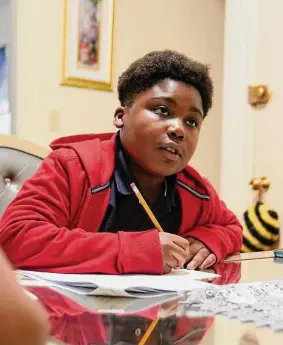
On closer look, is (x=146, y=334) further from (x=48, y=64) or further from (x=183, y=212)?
(x=48, y=64)

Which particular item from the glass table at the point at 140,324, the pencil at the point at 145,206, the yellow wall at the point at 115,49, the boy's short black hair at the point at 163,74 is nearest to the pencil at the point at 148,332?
the glass table at the point at 140,324

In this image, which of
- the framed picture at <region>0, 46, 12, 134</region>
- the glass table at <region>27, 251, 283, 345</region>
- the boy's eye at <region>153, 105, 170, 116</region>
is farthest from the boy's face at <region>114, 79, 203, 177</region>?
the framed picture at <region>0, 46, 12, 134</region>

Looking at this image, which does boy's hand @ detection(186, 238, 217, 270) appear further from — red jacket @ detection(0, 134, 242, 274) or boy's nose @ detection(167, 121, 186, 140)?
boy's nose @ detection(167, 121, 186, 140)

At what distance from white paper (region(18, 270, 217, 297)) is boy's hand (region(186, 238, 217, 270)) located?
0.10 meters

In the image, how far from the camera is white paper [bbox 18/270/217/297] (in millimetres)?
593

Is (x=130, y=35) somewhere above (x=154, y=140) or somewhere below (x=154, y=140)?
above

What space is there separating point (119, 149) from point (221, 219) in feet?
0.86

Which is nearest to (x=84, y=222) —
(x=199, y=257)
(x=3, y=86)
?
(x=199, y=257)

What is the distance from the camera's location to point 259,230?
164 centimetres

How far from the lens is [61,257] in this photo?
0.74 metres

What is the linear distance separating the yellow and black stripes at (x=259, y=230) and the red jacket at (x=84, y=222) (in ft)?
1.65

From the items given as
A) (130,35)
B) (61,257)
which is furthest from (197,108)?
(130,35)

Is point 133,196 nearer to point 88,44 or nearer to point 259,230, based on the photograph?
point 259,230

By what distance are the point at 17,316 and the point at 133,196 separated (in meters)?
0.74
